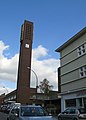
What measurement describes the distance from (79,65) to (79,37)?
4.28 metres

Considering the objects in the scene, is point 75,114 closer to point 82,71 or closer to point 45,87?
point 82,71

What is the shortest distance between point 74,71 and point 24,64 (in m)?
31.8

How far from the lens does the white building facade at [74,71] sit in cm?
2848

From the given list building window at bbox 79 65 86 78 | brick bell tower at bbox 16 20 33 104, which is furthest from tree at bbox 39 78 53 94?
building window at bbox 79 65 86 78

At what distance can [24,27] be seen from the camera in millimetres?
65812

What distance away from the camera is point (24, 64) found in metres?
61.3

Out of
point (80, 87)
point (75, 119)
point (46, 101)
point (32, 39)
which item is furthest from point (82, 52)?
point (32, 39)

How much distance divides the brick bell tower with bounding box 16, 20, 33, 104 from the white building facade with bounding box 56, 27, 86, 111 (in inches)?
1023

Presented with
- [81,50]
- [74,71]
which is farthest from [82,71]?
[81,50]

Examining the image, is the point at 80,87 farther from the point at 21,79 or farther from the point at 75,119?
the point at 21,79

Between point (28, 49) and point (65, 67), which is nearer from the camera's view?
point (65, 67)

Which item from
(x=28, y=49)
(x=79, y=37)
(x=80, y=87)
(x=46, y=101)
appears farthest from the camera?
(x=28, y=49)

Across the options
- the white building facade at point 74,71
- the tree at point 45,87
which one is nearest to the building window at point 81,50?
the white building facade at point 74,71

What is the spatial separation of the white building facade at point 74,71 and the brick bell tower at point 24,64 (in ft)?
85.2
